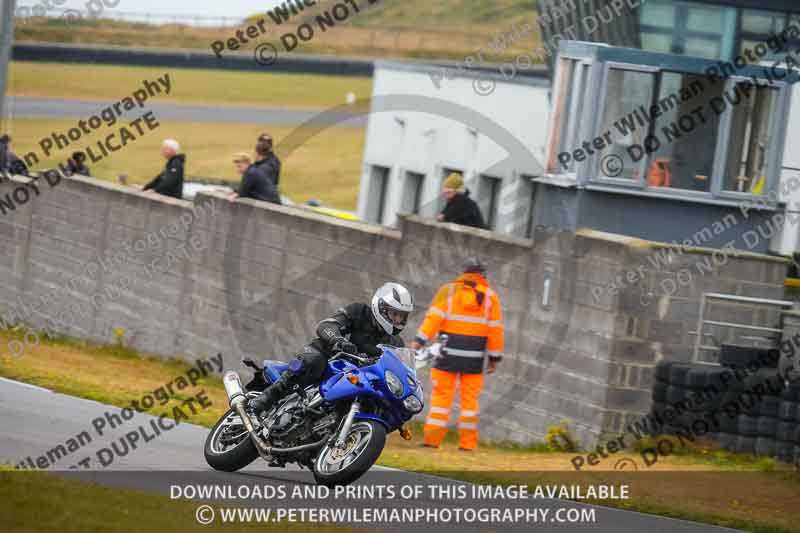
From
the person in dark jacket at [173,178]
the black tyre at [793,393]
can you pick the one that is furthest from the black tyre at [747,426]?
the person in dark jacket at [173,178]

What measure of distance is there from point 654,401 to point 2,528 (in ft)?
28.1

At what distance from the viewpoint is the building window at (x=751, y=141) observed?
64.2 ft

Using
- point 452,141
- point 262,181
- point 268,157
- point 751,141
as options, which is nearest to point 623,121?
point 751,141

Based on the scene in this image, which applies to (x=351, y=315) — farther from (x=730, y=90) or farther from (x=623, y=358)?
(x=730, y=90)

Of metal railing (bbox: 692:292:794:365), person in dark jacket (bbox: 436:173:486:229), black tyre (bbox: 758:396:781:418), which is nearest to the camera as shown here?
black tyre (bbox: 758:396:781:418)

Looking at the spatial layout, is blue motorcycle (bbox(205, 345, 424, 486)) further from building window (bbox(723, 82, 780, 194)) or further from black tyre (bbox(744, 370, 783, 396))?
building window (bbox(723, 82, 780, 194))

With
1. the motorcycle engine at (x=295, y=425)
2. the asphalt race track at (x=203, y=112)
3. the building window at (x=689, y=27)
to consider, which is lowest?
Answer: the motorcycle engine at (x=295, y=425)

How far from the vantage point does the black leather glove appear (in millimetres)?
10820

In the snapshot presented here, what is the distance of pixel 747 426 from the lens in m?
14.6

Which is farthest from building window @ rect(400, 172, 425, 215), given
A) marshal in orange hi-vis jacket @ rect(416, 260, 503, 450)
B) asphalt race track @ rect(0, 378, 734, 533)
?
asphalt race track @ rect(0, 378, 734, 533)

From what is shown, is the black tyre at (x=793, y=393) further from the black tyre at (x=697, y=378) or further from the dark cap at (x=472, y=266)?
the dark cap at (x=472, y=266)

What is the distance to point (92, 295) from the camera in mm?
22781

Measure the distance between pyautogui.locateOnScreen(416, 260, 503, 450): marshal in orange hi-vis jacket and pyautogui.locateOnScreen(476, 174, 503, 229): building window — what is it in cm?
1833

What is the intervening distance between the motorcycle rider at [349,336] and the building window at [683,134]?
9.21 m
